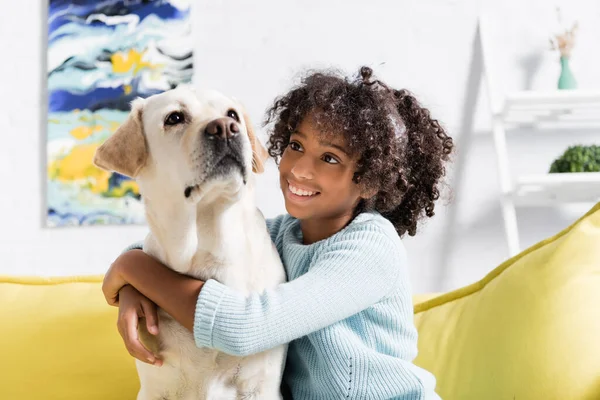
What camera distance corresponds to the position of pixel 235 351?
1.13 meters

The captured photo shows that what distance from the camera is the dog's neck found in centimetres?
121

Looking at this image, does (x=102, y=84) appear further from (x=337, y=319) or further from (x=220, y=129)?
(x=337, y=319)

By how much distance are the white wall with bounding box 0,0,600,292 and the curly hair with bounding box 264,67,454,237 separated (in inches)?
37.7

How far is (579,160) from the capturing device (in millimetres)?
2240

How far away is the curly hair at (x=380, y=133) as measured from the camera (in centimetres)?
140

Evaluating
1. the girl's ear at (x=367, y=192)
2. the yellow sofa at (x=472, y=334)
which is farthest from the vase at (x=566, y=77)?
the girl's ear at (x=367, y=192)

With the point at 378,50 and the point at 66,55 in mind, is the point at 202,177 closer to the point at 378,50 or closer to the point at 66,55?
the point at 378,50

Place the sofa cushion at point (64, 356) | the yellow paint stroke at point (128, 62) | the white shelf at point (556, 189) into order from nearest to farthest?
the sofa cushion at point (64, 356)
the white shelf at point (556, 189)
the yellow paint stroke at point (128, 62)

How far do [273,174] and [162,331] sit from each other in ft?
4.67

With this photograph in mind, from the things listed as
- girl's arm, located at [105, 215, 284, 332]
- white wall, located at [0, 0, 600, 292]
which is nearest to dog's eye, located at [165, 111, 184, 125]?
girl's arm, located at [105, 215, 284, 332]

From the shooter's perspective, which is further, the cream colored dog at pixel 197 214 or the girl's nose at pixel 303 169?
the girl's nose at pixel 303 169

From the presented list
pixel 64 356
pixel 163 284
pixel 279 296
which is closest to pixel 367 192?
pixel 279 296

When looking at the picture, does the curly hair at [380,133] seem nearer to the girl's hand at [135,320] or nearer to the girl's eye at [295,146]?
the girl's eye at [295,146]

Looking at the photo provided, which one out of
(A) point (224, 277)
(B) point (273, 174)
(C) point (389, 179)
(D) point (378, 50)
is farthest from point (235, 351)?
(D) point (378, 50)
